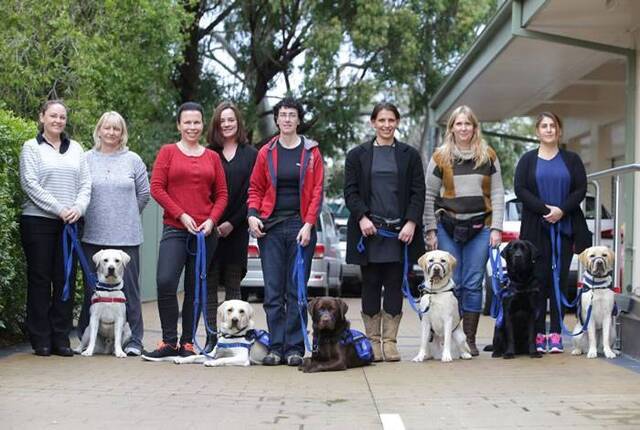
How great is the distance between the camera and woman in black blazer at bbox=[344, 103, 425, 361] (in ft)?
30.0

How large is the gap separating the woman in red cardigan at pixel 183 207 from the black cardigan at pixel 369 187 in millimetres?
1101

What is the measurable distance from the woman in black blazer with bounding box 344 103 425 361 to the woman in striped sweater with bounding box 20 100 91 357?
2.34m

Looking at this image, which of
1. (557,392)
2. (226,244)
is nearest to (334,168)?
(226,244)

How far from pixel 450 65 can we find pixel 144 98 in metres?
9.83

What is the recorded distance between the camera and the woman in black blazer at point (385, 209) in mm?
9148

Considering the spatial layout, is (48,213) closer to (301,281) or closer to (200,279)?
(200,279)

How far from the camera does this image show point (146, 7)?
61.2ft

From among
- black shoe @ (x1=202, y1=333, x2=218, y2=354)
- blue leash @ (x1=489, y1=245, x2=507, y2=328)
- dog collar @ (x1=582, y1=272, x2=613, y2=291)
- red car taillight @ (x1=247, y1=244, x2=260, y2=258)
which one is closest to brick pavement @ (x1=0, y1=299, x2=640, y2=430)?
blue leash @ (x1=489, y1=245, x2=507, y2=328)

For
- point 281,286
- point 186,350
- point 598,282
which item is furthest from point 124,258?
point 598,282

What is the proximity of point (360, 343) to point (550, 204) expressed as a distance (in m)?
2.19

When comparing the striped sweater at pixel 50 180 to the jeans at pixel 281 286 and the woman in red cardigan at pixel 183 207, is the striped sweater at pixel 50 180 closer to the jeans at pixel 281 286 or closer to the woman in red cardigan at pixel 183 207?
the woman in red cardigan at pixel 183 207

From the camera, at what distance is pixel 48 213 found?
30.3 ft

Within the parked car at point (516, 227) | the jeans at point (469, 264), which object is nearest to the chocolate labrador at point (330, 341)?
the jeans at point (469, 264)

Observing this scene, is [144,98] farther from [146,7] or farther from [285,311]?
[285,311]
